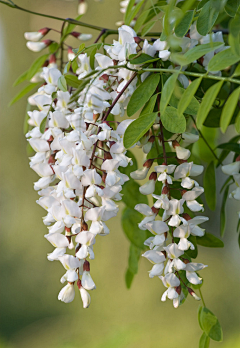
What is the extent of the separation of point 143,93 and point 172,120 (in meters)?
0.03

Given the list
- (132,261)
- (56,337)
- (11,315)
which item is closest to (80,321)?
(56,337)

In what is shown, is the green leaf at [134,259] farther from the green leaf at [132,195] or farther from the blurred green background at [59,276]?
the blurred green background at [59,276]

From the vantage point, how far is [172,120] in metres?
0.25

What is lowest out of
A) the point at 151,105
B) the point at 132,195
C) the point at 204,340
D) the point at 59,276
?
the point at 59,276

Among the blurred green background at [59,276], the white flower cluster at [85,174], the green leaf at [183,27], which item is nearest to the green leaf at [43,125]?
the white flower cluster at [85,174]

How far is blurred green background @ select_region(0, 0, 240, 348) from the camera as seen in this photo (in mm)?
1299

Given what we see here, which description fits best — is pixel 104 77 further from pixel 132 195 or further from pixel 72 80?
pixel 132 195

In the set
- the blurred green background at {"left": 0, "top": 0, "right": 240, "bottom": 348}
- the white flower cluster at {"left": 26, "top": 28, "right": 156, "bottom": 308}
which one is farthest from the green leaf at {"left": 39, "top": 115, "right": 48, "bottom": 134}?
the blurred green background at {"left": 0, "top": 0, "right": 240, "bottom": 348}

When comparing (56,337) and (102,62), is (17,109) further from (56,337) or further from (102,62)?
(102,62)

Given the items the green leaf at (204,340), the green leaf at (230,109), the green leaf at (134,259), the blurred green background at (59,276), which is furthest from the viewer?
the blurred green background at (59,276)

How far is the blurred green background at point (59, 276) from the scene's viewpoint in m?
1.30

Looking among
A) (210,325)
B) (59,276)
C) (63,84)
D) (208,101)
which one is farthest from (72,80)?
(59,276)

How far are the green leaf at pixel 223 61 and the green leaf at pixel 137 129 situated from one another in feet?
0.18

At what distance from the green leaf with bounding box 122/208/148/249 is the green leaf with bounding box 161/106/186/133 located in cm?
16
